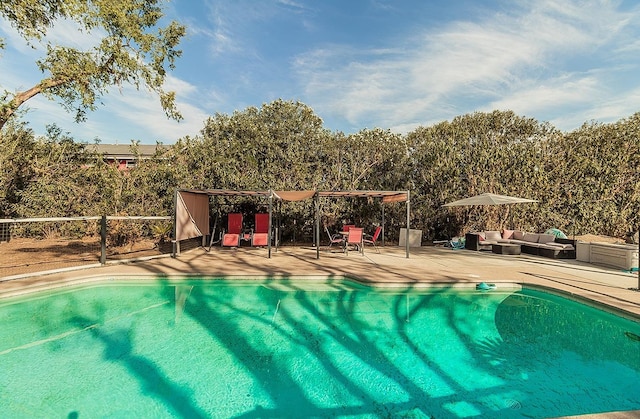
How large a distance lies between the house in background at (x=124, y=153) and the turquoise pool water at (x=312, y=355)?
765 cm

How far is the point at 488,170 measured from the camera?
1345 centimetres

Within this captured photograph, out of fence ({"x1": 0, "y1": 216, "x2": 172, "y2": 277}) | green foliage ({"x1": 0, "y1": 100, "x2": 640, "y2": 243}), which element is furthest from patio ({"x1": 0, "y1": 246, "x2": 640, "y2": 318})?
green foliage ({"x1": 0, "y1": 100, "x2": 640, "y2": 243})

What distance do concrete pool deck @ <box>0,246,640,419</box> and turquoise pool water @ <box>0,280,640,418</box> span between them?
0.35 metres

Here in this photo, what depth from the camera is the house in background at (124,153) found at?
12578 millimetres

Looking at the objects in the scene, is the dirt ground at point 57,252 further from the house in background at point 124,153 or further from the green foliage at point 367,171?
the house in background at point 124,153

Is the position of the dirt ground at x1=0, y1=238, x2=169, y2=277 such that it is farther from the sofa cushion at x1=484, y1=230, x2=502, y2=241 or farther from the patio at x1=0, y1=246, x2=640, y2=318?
the sofa cushion at x1=484, y1=230, x2=502, y2=241

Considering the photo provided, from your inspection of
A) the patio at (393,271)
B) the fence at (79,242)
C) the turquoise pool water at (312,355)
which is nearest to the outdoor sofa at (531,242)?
the patio at (393,271)

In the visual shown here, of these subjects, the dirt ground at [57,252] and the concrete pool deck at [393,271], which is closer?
the concrete pool deck at [393,271]

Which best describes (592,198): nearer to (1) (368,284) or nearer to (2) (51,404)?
(1) (368,284)

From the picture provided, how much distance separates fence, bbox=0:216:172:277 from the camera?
757 cm

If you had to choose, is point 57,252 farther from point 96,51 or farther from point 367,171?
point 367,171

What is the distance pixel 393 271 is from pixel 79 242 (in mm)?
11166

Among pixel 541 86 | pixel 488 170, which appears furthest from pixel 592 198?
pixel 541 86

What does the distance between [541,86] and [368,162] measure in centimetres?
716
